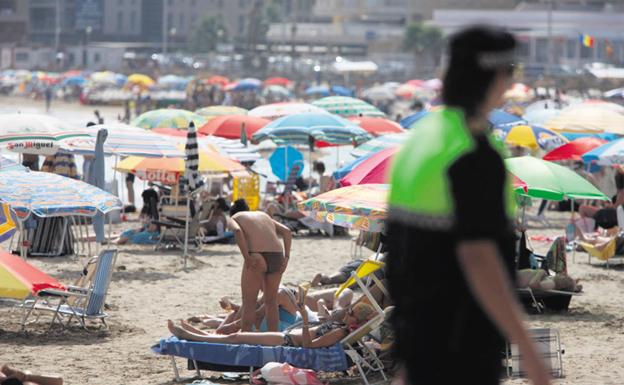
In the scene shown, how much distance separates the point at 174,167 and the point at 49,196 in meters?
4.42

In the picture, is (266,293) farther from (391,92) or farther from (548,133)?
(391,92)

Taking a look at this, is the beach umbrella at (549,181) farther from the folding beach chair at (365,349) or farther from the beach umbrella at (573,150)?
the beach umbrella at (573,150)

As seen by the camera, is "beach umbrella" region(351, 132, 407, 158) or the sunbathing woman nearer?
the sunbathing woman

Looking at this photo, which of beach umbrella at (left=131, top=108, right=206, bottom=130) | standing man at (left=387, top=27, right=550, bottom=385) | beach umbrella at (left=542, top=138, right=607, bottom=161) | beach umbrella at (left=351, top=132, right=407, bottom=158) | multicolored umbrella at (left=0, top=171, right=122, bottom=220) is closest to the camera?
standing man at (left=387, top=27, right=550, bottom=385)

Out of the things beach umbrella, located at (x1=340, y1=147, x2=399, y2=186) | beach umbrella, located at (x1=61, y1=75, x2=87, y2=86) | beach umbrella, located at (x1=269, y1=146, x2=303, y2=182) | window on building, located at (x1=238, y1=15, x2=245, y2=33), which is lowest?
beach umbrella, located at (x1=61, y1=75, x2=87, y2=86)

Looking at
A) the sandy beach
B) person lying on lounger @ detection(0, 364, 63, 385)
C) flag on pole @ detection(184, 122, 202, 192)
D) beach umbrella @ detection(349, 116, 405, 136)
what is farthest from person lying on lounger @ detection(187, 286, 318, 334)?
beach umbrella @ detection(349, 116, 405, 136)

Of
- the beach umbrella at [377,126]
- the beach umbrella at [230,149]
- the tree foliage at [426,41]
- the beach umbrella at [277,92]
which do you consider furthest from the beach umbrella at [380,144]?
the tree foliage at [426,41]

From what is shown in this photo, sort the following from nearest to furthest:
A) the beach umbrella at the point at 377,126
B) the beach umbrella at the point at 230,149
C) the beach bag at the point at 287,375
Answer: the beach bag at the point at 287,375
the beach umbrella at the point at 230,149
the beach umbrella at the point at 377,126

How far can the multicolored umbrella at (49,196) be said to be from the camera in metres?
10.2

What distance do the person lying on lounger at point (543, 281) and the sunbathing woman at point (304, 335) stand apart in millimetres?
3055

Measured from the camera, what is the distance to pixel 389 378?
25.1 feet

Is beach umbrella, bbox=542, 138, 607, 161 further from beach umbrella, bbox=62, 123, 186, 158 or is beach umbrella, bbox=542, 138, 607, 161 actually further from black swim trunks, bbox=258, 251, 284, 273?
black swim trunks, bbox=258, 251, 284, 273

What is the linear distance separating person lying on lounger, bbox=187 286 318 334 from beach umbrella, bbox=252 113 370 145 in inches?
393

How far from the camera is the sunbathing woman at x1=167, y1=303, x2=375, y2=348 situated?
7.49 metres
